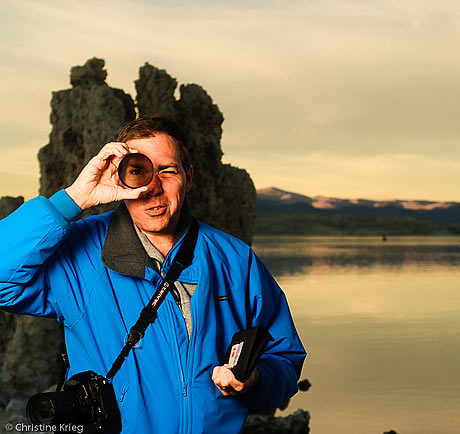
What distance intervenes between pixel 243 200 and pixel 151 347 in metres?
6.95

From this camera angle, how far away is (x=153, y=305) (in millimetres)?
2326

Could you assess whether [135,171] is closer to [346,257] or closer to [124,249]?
[124,249]

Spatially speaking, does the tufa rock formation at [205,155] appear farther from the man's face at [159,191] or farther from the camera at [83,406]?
the camera at [83,406]

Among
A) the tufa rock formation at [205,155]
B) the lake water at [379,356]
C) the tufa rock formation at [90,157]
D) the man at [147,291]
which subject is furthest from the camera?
the lake water at [379,356]

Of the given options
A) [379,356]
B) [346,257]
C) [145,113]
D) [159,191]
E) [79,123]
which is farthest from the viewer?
[346,257]

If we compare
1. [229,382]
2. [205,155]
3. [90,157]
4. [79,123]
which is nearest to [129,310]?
[229,382]

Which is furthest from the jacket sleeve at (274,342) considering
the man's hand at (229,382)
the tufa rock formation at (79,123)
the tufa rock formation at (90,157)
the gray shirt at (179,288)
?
the tufa rock formation at (79,123)

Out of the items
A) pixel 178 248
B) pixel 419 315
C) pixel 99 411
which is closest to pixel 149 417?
pixel 99 411

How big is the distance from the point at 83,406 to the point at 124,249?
1.99ft

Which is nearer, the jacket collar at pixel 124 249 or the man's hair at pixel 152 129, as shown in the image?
Answer: the jacket collar at pixel 124 249

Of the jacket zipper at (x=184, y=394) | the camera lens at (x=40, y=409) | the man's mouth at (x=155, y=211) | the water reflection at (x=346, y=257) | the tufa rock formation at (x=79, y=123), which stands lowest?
the water reflection at (x=346, y=257)

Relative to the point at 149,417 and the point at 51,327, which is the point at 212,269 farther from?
the point at 51,327

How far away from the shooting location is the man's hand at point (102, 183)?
94.6 inches

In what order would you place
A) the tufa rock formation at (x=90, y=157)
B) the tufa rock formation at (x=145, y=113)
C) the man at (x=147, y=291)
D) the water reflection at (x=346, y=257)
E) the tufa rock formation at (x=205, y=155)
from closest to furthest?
1. the man at (x=147, y=291)
2. the tufa rock formation at (x=90, y=157)
3. the tufa rock formation at (x=145, y=113)
4. the tufa rock formation at (x=205, y=155)
5. the water reflection at (x=346, y=257)
